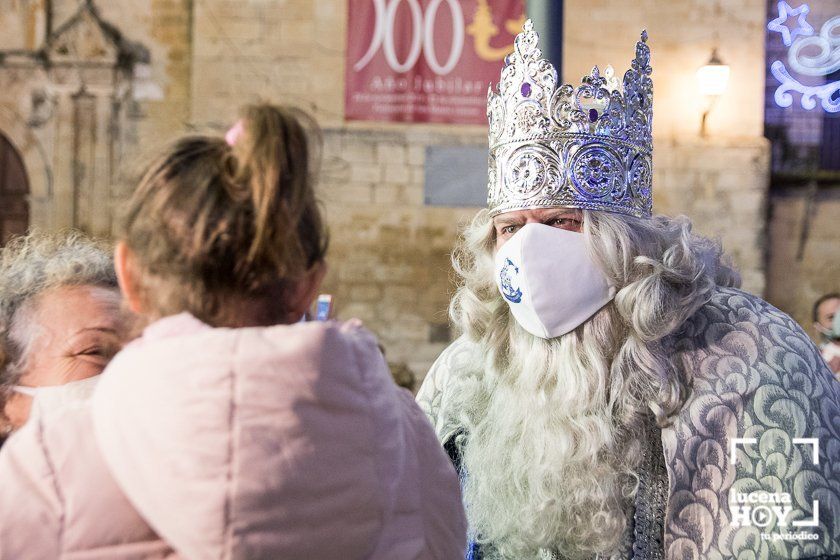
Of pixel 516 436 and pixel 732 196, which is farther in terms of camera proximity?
pixel 732 196

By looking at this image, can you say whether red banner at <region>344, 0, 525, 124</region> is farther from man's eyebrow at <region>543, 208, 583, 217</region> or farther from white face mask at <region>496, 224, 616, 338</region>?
white face mask at <region>496, 224, 616, 338</region>

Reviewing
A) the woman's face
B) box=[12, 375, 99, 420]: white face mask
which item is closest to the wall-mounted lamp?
the woman's face

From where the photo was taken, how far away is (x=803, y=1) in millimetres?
9555

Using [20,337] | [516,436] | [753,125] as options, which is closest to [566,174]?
[516,436]

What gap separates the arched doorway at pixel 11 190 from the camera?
925 centimetres

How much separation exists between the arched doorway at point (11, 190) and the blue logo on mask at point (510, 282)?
26.5 feet

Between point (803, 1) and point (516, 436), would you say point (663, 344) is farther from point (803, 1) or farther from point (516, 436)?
point (803, 1)

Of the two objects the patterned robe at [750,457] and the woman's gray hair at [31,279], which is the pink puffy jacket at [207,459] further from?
the patterned robe at [750,457]

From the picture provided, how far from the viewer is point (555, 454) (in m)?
2.30

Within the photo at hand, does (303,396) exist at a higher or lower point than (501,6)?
lower

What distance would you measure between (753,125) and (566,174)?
24.5 ft

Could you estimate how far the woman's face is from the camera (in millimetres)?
1878

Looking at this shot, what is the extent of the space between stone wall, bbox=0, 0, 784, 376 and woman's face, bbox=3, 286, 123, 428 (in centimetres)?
718

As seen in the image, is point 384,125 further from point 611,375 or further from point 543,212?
point 611,375
